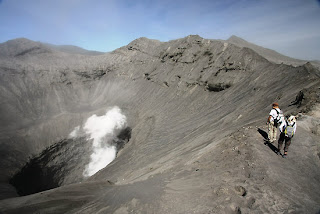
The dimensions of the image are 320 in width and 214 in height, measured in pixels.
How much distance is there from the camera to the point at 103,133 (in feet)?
91.3

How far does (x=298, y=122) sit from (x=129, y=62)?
3378 centimetres

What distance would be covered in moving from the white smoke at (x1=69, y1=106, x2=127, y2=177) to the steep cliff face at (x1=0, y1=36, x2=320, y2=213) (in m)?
0.93

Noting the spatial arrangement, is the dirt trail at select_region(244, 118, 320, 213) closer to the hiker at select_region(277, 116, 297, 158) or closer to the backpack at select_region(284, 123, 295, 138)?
the hiker at select_region(277, 116, 297, 158)

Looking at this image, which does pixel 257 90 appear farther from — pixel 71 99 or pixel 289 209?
pixel 71 99

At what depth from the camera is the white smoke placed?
932 inches

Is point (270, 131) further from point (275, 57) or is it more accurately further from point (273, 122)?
point (275, 57)

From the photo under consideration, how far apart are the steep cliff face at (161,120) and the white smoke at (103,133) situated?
3.05 feet

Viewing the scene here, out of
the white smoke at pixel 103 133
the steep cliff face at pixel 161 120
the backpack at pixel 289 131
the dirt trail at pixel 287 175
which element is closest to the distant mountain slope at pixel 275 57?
the steep cliff face at pixel 161 120

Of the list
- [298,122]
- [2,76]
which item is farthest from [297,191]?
[2,76]

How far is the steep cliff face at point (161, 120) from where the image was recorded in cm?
670

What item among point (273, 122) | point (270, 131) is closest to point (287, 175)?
point (270, 131)

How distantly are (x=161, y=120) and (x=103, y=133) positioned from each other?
27.5 feet

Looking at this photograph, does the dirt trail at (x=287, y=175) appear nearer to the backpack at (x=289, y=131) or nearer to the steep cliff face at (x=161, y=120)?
the steep cliff face at (x=161, y=120)

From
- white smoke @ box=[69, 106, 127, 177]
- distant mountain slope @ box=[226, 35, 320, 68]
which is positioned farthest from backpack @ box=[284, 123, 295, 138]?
white smoke @ box=[69, 106, 127, 177]
